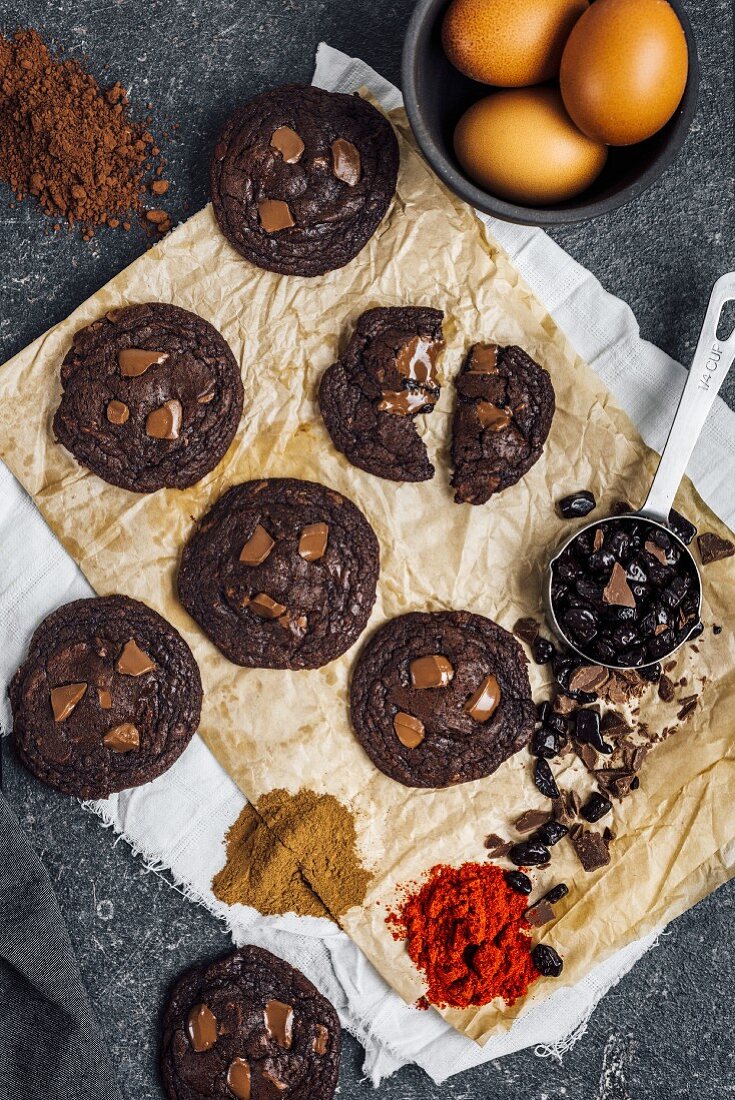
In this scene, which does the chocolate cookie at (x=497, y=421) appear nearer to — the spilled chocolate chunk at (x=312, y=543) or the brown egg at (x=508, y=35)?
the spilled chocolate chunk at (x=312, y=543)

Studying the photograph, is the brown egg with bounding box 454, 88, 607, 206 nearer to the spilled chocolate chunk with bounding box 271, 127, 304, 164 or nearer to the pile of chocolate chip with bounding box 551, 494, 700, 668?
the spilled chocolate chunk with bounding box 271, 127, 304, 164

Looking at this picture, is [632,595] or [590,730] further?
[590,730]

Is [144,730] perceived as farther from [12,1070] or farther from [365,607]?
[12,1070]

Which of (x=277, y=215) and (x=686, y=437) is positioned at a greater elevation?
(x=277, y=215)

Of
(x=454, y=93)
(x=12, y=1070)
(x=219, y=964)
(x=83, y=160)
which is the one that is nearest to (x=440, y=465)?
(x=454, y=93)

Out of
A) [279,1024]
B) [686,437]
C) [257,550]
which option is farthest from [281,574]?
[279,1024]

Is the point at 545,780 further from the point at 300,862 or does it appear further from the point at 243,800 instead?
the point at 243,800

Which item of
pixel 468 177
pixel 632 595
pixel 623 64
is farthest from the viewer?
pixel 632 595
